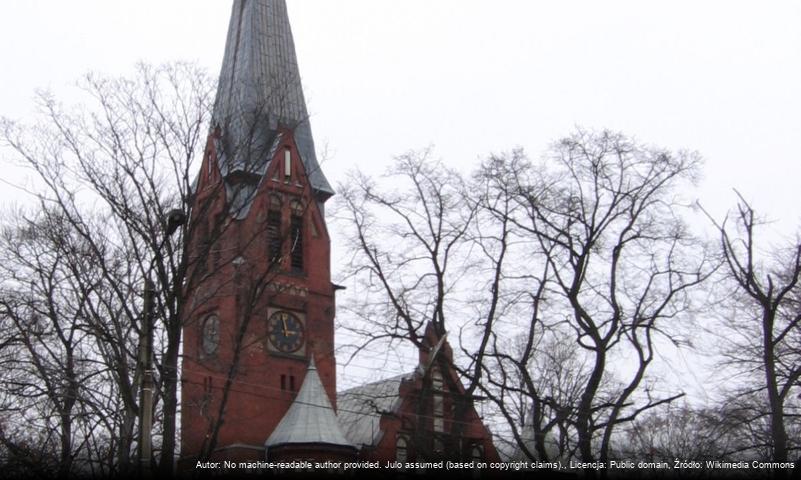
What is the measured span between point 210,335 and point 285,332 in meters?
3.19

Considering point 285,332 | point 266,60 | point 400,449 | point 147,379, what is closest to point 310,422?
point 285,332

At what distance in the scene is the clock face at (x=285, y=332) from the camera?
4600 cm

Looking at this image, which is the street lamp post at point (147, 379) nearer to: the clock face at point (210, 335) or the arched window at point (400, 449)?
the clock face at point (210, 335)

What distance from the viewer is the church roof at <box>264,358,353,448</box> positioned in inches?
1729

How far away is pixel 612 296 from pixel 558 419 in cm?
401

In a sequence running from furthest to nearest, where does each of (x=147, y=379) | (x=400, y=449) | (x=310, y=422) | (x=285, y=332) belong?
(x=400, y=449), (x=285, y=332), (x=310, y=422), (x=147, y=379)

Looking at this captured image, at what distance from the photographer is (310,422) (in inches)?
1754

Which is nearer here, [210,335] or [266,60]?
[210,335]

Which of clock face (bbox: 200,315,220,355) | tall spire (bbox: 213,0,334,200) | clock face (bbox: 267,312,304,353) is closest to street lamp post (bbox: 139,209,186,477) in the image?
clock face (bbox: 200,315,220,355)

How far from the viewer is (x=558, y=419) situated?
27969mm

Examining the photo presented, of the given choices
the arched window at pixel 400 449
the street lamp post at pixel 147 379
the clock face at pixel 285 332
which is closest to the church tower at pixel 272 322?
the clock face at pixel 285 332

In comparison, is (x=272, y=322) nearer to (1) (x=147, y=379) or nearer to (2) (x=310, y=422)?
(2) (x=310, y=422)

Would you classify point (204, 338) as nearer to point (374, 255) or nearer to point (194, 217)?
point (374, 255)

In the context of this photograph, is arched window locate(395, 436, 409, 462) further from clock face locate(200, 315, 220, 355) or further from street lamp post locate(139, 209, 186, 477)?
street lamp post locate(139, 209, 186, 477)
